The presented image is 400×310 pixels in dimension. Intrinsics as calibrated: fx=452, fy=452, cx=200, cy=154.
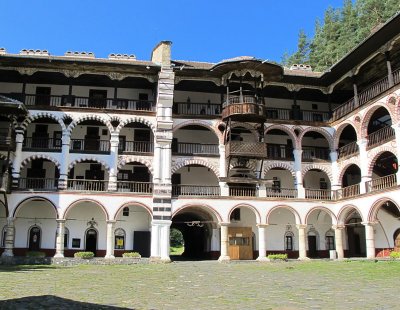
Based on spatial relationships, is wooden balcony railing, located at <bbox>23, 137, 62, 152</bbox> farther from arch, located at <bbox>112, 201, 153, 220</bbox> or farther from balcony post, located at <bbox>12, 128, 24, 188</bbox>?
arch, located at <bbox>112, 201, 153, 220</bbox>

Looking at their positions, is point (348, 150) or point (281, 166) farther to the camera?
point (281, 166)

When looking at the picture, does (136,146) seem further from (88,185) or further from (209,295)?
(209,295)

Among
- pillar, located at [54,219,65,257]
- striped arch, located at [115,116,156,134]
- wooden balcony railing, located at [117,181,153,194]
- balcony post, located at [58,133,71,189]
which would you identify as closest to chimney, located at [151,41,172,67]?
striped arch, located at [115,116,156,134]

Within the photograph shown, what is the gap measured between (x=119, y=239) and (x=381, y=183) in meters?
16.4

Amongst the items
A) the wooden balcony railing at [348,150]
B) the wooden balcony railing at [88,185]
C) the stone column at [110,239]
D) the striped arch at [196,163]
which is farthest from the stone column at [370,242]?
the wooden balcony railing at [88,185]

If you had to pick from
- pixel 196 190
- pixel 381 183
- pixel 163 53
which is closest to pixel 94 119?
pixel 163 53

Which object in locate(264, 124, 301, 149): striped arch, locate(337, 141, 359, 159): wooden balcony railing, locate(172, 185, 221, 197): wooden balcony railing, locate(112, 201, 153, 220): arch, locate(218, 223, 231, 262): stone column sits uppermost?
locate(264, 124, 301, 149): striped arch

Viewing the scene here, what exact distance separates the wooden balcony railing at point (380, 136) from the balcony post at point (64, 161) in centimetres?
1823

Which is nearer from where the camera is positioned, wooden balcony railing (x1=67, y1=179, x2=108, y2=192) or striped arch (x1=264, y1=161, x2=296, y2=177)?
wooden balcony railing (x1=67, y1=179, x2=108, y2=192)

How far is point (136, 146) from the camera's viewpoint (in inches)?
1186

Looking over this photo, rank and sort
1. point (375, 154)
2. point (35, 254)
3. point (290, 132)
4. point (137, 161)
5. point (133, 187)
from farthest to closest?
point (290, 132)
point (133, 187)
point (137, 161)
point (375, 154)
point (35, 254)

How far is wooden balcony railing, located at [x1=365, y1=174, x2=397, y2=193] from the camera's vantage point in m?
25.1

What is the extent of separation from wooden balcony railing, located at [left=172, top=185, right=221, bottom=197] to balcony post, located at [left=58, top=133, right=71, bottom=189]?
22.2ft

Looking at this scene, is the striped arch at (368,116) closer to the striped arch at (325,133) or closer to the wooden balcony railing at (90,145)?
the striped arch at (325,133)
